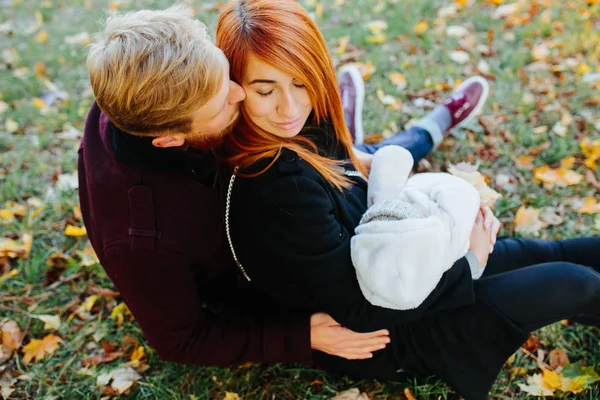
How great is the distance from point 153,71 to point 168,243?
0.54m

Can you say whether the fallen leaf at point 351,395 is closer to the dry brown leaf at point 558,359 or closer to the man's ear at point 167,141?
the dry brown leaf at point 558,359

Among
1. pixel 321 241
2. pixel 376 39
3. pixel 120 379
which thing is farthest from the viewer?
pixel 376 39

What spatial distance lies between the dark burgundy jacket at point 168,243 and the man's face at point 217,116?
2.1 inches

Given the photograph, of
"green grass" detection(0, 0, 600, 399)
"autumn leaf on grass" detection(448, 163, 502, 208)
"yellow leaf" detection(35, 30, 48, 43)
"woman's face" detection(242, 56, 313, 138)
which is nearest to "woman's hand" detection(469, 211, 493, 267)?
"autumn leaf on grass" detection(448, 163, 502, 208)

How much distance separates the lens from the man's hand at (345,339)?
1.96m

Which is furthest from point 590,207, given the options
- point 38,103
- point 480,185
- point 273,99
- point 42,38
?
point 42,38

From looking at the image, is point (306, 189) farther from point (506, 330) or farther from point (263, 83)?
point (506, 330)

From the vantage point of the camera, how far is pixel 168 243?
170 centimetres

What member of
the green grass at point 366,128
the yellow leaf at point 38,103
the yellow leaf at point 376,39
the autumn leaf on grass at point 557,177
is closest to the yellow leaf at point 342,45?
the green grass at point 366,128

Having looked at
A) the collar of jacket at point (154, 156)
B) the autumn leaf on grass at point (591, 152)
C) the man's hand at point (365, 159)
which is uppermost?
the collar of jacket at point (154, 156)

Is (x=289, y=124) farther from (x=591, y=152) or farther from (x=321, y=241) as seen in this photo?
(x=591, y=152)

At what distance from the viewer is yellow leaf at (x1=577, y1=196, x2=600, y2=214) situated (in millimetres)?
2738

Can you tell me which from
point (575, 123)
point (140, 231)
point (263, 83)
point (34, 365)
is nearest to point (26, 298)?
point (34, 365)

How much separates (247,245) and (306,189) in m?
0.28
